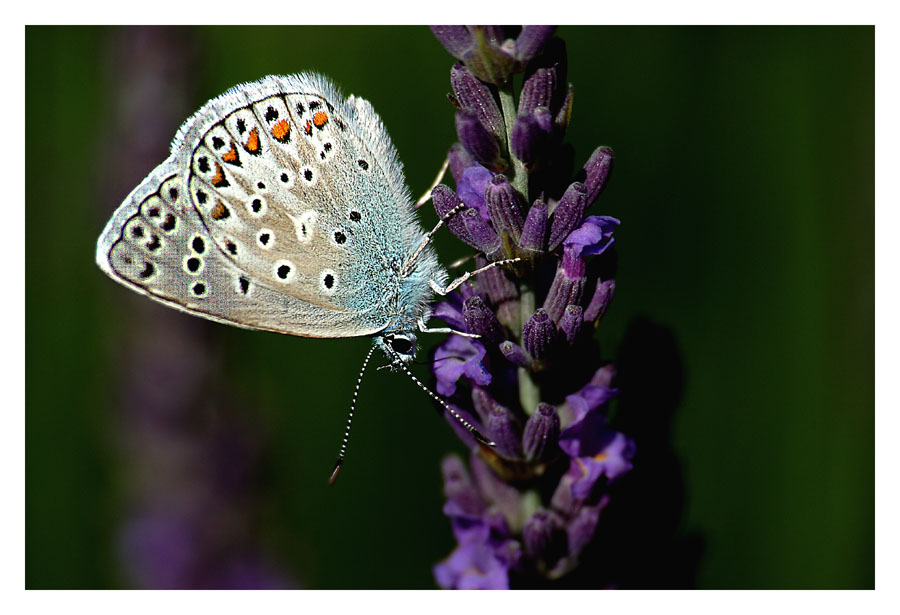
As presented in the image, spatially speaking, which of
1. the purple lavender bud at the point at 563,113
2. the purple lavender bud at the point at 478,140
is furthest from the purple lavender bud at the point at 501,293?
the purple lavender bud at the point at 563,113

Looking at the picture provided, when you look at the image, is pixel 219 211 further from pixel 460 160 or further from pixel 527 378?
pixel 527 378

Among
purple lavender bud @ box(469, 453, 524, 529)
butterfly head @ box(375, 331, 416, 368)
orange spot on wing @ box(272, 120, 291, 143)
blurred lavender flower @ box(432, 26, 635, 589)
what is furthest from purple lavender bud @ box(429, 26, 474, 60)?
purple lavender bud @ box(469, 453, 524, 529)

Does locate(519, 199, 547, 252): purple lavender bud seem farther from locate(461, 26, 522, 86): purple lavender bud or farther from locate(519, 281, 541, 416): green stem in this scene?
locate(461, 26, 522, 86): purple lavender bud

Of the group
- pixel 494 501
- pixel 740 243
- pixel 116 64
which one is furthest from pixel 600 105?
pixel 494 501

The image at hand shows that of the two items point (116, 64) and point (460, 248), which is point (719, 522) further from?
point (116, 64)

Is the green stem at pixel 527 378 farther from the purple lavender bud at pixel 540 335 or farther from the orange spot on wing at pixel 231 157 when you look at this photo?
the orange spot on wing at pixel 231 157
